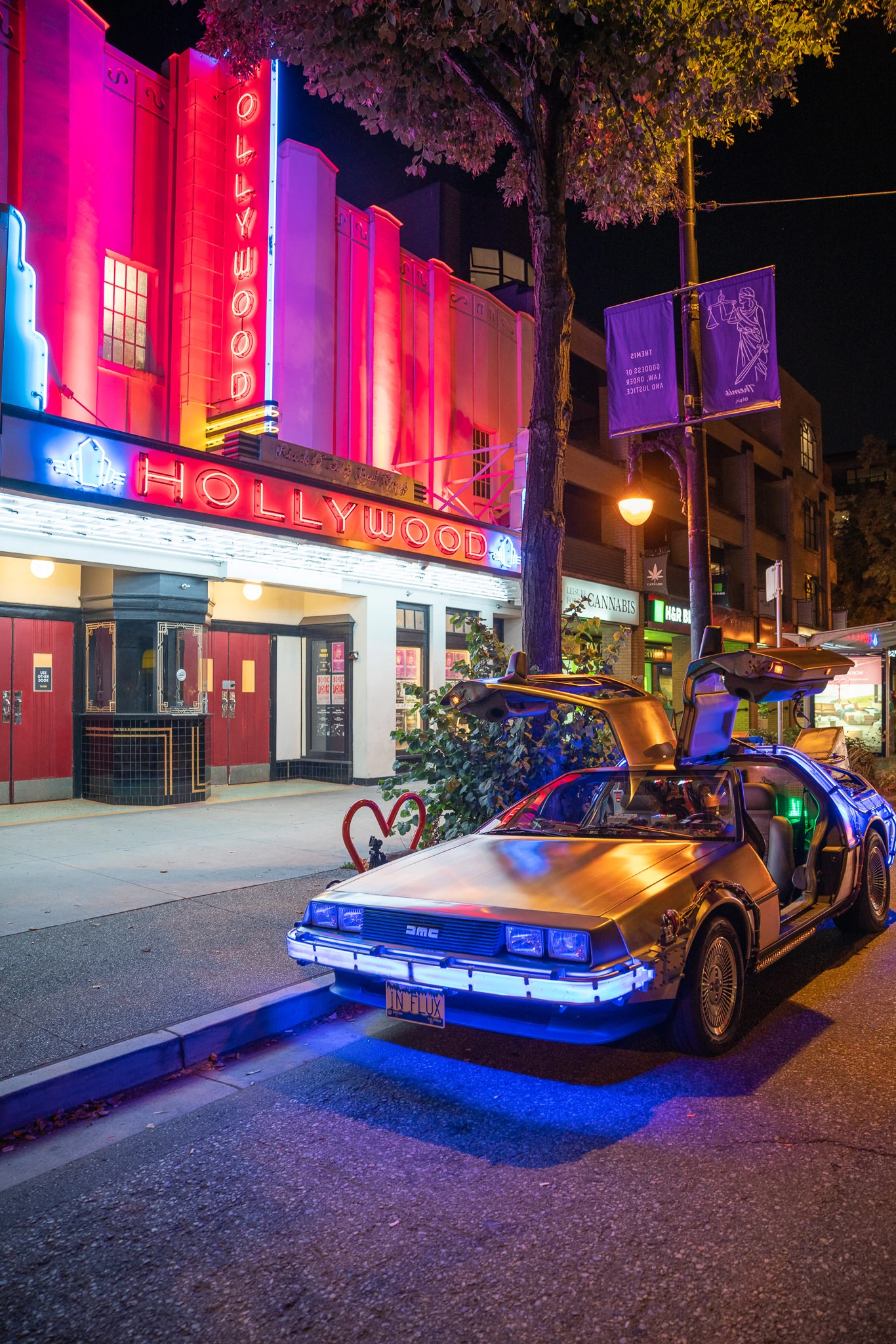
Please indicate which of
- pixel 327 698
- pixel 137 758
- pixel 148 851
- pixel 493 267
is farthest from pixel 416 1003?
pixel 493 267

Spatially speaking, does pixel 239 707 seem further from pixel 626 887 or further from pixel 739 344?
pixel 626 887

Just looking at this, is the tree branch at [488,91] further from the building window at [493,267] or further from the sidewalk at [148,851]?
the building window at [493,267]

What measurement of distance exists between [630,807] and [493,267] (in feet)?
75.7

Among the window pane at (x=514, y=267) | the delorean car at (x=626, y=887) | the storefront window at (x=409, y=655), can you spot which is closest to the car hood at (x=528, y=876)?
the delorean car at (x=626, y=887)

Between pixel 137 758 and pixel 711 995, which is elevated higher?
pixel 137 758

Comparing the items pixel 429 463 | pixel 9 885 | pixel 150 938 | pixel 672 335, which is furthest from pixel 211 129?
pixel 150 938

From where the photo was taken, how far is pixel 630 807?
17.5ft

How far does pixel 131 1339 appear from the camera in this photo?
2477 millimetres

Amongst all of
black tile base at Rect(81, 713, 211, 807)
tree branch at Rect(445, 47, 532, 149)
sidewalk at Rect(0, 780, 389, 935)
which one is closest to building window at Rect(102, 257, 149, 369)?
black tile base at Rect(81, 713, 211, 807)

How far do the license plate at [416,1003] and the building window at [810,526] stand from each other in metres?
38.8

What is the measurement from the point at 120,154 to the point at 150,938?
1264 centimetres

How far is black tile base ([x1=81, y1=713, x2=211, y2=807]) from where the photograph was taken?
1279 cm

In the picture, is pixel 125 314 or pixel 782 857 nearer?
pixel 782 857

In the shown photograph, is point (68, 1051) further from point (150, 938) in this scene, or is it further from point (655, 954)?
point (655, 954)
